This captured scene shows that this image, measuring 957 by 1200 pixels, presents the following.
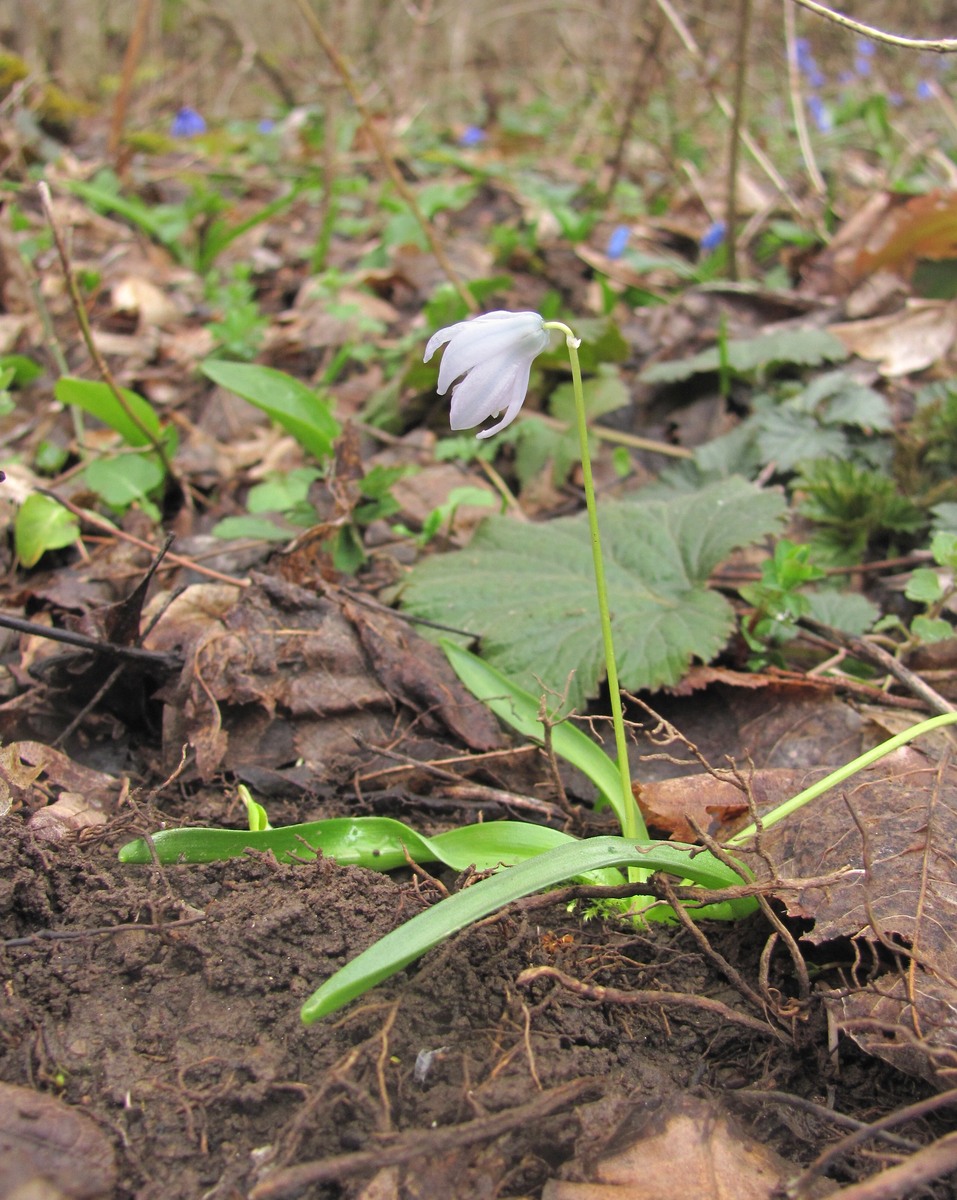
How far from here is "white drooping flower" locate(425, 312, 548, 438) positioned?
127 cm

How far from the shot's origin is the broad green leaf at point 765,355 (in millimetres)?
2938

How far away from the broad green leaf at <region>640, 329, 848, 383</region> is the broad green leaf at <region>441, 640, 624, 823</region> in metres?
1.63

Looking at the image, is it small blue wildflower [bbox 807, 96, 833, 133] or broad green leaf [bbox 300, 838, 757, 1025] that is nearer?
broad green leaf [bbox 300, 838, 757, 1025]

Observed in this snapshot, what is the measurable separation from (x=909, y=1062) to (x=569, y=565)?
4.24 feet

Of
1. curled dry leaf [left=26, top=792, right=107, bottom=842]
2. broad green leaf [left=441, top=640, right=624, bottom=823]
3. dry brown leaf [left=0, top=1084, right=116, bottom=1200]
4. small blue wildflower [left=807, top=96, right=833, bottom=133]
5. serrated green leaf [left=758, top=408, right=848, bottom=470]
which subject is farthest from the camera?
small blue wildflower [left=807, top=96, right=833, bottom=133]

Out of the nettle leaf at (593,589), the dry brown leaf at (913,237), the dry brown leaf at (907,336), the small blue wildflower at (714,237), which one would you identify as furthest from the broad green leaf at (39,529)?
the small blue wildflower at (714,237)

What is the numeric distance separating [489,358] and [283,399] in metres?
1.25

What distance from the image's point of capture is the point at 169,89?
7.51 metres

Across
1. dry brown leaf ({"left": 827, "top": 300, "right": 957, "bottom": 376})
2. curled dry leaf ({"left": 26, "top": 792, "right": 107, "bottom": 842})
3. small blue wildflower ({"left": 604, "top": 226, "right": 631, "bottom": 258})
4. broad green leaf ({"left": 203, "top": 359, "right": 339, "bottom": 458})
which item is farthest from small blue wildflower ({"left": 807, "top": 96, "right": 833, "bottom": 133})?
curled dry leaf ({"left": 26, "top": 792, "right": 107, "bottom": 842})

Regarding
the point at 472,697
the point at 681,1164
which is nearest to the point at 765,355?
the point at 472,697

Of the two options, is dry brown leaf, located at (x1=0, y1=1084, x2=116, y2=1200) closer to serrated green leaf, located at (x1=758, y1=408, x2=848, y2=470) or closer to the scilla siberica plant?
the scilla siberica plant

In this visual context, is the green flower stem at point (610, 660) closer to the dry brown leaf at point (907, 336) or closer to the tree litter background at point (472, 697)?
the tree litter background at point (472, 697)

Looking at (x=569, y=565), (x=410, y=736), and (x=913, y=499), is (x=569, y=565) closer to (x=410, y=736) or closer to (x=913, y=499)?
(x=410, y=736)

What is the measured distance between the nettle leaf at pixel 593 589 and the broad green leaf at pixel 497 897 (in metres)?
0.55
